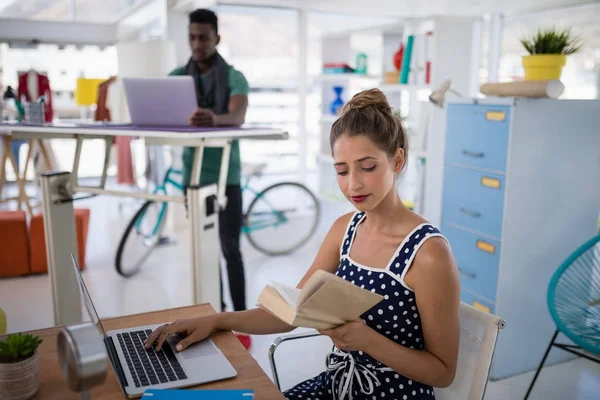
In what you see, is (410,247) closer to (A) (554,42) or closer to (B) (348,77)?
(A) (554,42)

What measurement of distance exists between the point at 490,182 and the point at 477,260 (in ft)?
1.21

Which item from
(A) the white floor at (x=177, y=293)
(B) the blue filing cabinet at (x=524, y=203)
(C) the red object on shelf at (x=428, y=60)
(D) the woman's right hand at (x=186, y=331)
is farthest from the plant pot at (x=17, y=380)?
(C) the red object on shelf at (x=428, y=60)

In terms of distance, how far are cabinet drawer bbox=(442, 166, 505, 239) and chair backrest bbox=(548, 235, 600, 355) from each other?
36 cm

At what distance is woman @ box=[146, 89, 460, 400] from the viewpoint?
106 cm

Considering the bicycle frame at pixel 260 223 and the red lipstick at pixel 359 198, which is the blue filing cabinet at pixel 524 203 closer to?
the red lipstick at pixel 359 198

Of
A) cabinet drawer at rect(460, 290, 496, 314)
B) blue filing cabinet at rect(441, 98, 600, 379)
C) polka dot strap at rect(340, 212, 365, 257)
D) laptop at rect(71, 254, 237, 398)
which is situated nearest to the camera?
laptop at rect(71, 254, 237, 398)

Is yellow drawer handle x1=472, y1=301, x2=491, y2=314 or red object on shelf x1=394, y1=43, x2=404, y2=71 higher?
red object on shelf x1=394, y1=43, x2=404, y2=71

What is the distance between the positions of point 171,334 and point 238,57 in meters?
5.68

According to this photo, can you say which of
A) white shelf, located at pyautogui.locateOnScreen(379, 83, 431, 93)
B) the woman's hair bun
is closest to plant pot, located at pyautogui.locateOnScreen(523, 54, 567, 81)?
white shelf, located at pyautogui.locateOnScreen(379, 83, 431, 93)

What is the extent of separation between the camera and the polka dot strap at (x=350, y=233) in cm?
130

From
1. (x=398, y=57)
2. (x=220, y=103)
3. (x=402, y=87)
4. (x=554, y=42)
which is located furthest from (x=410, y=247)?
(x=398, y=57)

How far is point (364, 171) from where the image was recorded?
116cm

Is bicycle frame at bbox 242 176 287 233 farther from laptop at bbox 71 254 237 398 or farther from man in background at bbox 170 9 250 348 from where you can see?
laptop at bbox 71 254 237 398

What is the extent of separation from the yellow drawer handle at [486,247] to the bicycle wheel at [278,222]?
192 centimetres
